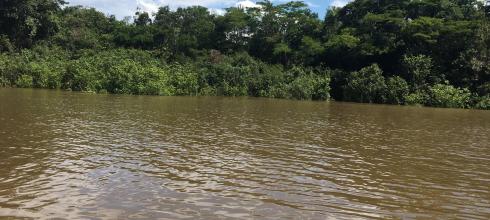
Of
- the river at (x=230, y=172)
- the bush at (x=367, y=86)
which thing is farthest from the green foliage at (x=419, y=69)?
the river at (x=230, y=172)

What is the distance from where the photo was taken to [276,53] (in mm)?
59625

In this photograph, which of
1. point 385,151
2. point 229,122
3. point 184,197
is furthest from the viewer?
point 229,122

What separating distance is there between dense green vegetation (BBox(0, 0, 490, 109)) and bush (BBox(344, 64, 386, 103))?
11 cm

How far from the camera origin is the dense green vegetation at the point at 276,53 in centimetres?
4666

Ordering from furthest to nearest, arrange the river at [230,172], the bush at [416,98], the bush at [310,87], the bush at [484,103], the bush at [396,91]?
the bush at [310,87] < the bush at [396,91] < the bush at [416,98] < the bush at [484,103] < the river at [230,172]

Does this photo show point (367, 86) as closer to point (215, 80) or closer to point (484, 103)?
point (484, 103)

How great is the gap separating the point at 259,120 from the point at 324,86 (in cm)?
2988

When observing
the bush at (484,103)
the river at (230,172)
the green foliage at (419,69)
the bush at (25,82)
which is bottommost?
the river at (230,172)

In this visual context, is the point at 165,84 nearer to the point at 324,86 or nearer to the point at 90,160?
the point at 324,86

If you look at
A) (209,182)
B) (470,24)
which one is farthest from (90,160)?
(470,24)

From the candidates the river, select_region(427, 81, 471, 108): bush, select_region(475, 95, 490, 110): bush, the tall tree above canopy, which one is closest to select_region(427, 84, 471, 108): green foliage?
select_region(427, 81, 471, 108): bush

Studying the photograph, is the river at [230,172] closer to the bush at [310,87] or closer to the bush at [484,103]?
the bush at [484,103]

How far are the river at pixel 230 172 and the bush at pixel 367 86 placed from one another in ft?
96.5

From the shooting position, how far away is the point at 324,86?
5125cm
